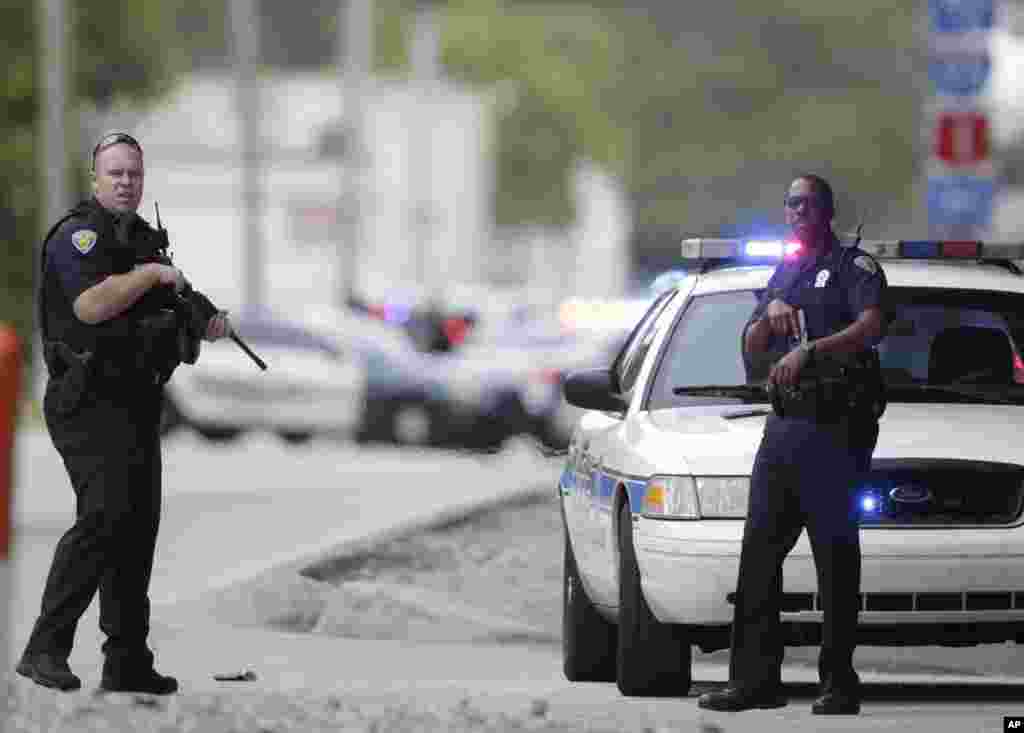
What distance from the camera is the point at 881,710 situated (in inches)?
446

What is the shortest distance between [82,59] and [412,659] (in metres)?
37.7

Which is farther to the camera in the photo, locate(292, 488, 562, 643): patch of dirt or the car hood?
locate(292, 488, 562, 643): patch of dirt

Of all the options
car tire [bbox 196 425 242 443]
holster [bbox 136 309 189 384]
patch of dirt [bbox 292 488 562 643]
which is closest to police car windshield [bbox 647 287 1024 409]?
holster [bbox 136 309 189 384]

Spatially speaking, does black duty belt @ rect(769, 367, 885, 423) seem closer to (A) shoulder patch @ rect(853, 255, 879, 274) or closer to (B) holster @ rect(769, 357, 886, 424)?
(B) holster @ rect(769, 357, 886, 424)

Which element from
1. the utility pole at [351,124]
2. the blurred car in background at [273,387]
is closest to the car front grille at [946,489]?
the blurred car in background at [273,387]

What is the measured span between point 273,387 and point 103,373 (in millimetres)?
24425

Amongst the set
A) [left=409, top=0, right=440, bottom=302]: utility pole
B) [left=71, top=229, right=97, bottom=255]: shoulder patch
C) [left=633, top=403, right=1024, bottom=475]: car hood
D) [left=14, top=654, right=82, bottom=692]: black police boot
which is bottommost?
[left=409, top=0, right=440, bottom=302]: utility pole

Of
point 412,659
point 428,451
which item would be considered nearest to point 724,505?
point 412,659

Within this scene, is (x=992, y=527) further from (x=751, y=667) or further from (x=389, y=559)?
(x=389, y=559)

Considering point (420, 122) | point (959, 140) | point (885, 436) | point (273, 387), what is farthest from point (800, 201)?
point (420, 122)

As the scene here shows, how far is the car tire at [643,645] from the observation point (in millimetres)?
11320

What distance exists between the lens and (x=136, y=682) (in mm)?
10883

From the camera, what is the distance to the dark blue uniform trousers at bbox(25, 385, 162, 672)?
10602 millimetres

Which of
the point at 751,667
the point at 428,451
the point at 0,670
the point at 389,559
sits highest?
the point at 0,670
